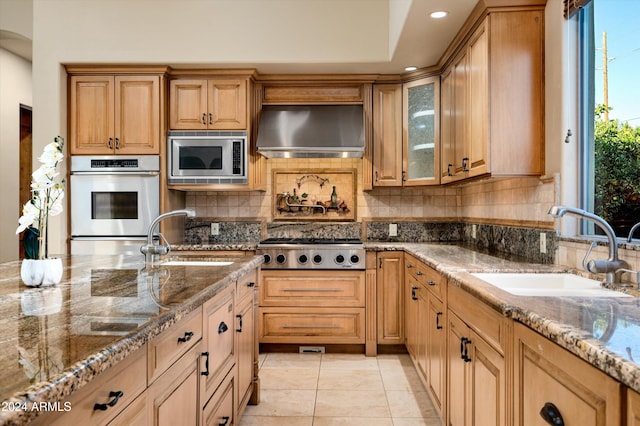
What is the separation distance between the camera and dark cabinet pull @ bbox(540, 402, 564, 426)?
1084 millimetres

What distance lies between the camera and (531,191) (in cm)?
271

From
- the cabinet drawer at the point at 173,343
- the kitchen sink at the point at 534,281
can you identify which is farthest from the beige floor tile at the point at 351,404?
the cabinet drawer at the point at 173,343

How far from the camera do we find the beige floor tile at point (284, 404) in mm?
2725

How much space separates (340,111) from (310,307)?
1744mm

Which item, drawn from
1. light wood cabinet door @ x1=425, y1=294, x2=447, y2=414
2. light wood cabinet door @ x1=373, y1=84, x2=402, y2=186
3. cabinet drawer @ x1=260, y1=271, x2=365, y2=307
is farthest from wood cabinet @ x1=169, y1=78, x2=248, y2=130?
light wood cabinet door @ x1=425, y1=294, x2=447, y2=414

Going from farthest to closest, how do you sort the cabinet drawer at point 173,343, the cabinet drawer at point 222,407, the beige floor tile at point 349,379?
the beige floor tile at point 349,379
the cabinet drawer at point 222,407
the cabinet drawer at point 173,343

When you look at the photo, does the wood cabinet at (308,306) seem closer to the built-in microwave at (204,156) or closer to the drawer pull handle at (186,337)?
the built-in microwave at (204,156)

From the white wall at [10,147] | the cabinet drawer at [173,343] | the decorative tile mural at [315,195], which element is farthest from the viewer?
the white wall at [10,147]

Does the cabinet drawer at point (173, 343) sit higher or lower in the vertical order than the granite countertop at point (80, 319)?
lower

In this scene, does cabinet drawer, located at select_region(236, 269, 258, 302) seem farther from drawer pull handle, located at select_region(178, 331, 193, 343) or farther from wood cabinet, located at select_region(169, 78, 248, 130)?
wood cabinet, located at select_region(169, 78, 248, 130)

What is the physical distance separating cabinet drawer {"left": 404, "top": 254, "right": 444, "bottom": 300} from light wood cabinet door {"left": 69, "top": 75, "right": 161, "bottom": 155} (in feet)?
7.60

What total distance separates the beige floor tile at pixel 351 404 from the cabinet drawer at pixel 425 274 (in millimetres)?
813

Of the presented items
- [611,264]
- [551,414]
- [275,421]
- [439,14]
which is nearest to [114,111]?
[439,14]

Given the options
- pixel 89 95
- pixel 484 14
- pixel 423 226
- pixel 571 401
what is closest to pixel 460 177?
pixel 484 14
